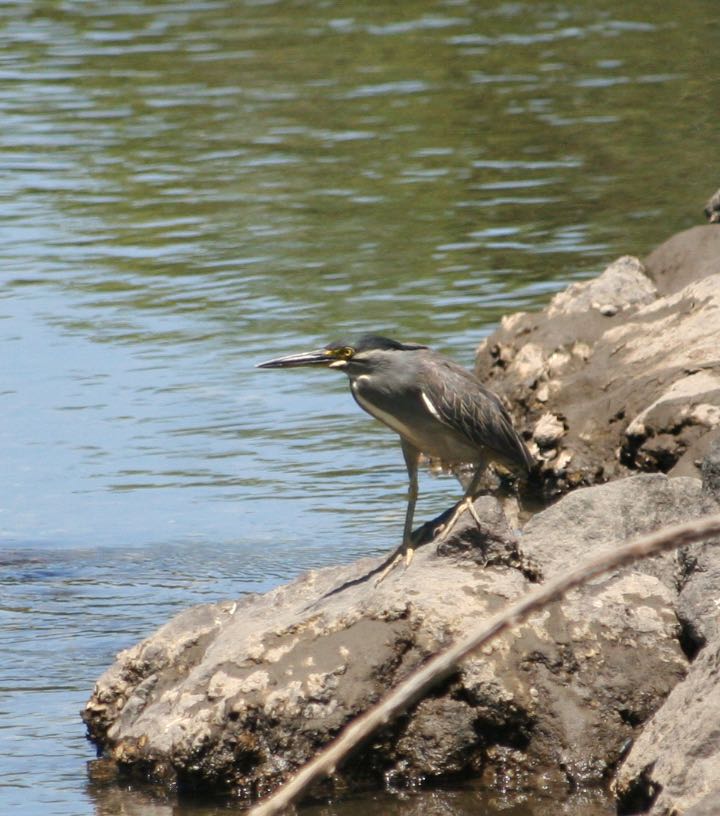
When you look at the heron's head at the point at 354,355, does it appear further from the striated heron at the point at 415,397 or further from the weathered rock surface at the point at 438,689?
the weathered rock surface at the point at 438,689

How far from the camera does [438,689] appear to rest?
18.1 ft

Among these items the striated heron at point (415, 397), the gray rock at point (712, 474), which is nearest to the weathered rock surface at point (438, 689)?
the gray rock at point (712, 474)

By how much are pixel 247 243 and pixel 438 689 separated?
9333mm

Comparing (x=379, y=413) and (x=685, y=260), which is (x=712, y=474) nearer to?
(x=379, y=413)

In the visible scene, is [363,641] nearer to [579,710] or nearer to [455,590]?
[455,590]

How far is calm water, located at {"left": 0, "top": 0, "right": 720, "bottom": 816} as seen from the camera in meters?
8.31

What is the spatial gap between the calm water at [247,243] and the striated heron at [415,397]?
4.37 ft

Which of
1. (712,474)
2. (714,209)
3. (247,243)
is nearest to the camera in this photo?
(712,474)

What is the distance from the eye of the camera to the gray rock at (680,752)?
14.7 ft

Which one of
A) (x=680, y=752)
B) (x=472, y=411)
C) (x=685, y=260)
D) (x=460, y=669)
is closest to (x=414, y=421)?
(x=472, y=411)

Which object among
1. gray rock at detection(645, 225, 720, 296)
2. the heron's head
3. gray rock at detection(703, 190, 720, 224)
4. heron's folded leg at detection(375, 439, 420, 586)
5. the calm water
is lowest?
the calm water

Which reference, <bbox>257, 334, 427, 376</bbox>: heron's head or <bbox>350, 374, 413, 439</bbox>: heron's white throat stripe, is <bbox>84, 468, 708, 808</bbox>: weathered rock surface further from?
<bbox>257, 334, 427, 376</bbox>: heron's head

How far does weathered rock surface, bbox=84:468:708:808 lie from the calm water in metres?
0.21

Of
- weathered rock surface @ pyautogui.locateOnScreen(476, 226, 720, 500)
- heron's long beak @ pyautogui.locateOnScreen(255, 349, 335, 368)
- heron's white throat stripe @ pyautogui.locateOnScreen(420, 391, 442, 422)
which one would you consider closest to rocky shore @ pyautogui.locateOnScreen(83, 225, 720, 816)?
heron's white throat stripe @ pyautogui.locateOnScreen(420, 391, 442, 422)
